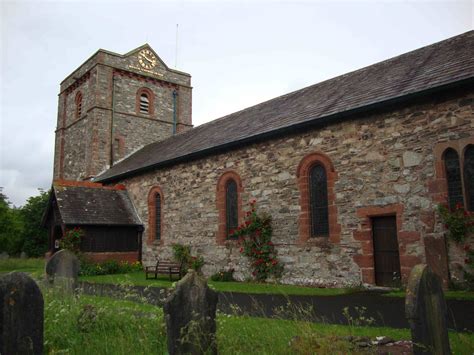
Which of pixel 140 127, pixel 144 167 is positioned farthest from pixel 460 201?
pixel 140 127

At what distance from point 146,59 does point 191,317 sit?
94.2 feet

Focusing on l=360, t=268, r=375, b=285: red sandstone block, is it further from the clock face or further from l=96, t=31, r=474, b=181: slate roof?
the clock face

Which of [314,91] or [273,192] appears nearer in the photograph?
[273,192]

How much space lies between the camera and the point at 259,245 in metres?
14.1

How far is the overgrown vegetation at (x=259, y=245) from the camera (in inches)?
538

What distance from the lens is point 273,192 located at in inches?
555

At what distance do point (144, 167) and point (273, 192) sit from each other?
8720 millimetres

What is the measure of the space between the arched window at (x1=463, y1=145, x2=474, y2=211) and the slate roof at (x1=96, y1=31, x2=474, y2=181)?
1.69m

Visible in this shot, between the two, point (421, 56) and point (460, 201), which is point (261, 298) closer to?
point (460, 201)

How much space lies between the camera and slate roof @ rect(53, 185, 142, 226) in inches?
766

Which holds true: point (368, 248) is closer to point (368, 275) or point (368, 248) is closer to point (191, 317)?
point (368, 275)

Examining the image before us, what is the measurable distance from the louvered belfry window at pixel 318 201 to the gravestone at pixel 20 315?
929 cm

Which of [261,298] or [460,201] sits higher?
[460,201]

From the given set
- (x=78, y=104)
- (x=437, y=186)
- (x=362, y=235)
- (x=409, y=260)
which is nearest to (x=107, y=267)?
(x=362, y=235)
